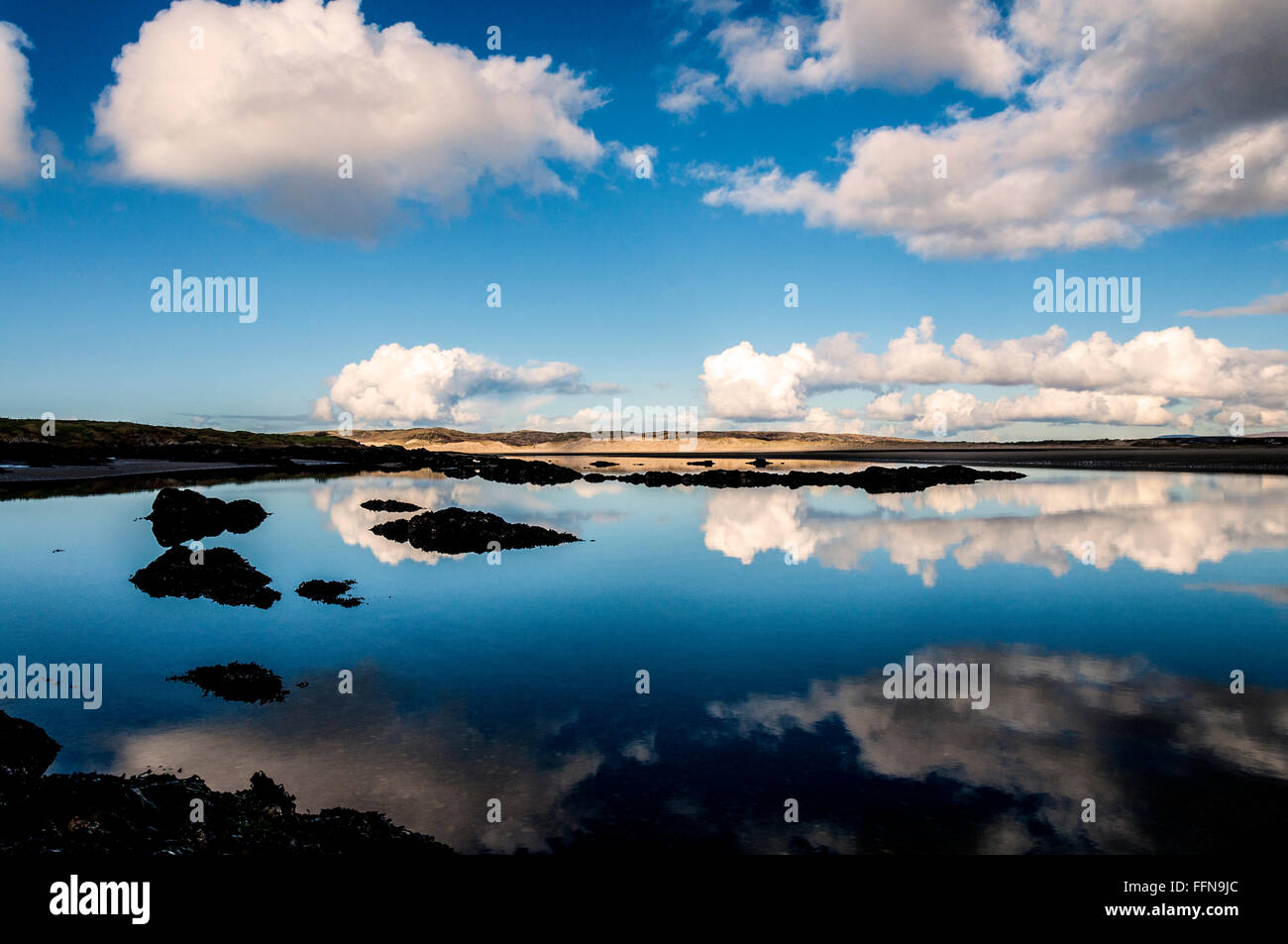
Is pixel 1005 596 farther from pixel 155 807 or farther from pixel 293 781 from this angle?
pixel 155 807

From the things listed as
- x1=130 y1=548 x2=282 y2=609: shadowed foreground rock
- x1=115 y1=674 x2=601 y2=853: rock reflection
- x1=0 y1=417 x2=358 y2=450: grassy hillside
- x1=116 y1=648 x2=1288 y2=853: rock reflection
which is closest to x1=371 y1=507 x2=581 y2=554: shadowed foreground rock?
x1=130 y1=548 x2=282 y2=609: shadowed foreground rock

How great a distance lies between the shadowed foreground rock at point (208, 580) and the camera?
1891 cm

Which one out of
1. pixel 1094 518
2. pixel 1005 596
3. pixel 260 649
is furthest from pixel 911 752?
pixel 1094 518

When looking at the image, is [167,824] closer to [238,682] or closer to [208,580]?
[238,682]

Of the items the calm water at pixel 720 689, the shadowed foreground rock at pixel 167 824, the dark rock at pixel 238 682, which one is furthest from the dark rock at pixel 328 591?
the shadowed foreground rock at pixel 167 824

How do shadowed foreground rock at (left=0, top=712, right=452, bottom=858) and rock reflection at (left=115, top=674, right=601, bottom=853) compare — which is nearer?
shadowed foreground rock at (left=0, top=712, right=452, bottom=858)

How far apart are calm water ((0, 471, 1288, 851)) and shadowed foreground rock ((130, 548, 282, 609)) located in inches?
27.2

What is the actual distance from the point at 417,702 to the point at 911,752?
8.06 metres

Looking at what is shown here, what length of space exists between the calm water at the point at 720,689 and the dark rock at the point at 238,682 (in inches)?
13.6

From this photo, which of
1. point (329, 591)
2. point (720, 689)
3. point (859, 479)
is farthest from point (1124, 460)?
point (329, 591)

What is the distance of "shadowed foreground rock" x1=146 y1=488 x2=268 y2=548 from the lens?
29.4 meters

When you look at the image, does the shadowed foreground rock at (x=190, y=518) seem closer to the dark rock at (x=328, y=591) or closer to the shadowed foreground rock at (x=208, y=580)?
the shadowed foreground rock at (x=208, y=580)

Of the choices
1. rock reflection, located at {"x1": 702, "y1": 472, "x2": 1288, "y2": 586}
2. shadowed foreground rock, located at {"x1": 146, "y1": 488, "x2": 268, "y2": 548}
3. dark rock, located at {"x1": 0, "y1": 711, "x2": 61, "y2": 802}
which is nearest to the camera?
dark rock, located at {"x1": 0, "y1": 711, "x2": 61, "y2": 802}

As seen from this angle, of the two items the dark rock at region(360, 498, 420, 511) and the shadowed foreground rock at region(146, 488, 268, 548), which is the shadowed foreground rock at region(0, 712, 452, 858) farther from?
the dark rock at region(360, 498, 420, 511)
